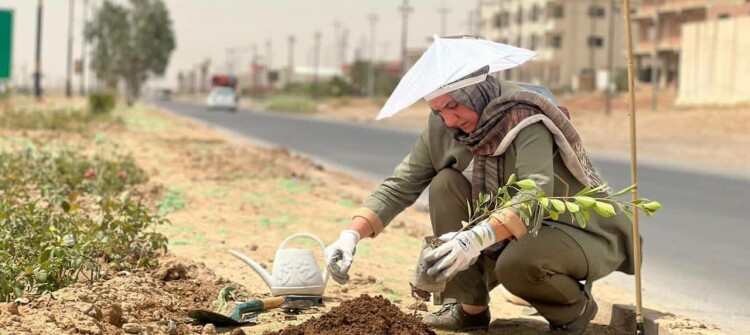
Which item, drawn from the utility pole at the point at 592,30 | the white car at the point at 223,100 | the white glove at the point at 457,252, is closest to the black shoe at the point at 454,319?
the white glove at the point at 457,252

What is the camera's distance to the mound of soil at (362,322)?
4.21 meters

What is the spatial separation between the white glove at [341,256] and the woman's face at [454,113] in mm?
591

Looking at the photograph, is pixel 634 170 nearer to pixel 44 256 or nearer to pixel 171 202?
pixel 44 256

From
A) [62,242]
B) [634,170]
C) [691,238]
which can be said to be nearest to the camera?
[634,170]

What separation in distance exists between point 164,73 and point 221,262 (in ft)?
230

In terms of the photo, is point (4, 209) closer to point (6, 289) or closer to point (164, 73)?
point (6, 289)

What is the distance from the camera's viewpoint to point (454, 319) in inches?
196

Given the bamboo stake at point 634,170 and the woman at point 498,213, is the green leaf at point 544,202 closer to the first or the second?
the woman at point 498,213

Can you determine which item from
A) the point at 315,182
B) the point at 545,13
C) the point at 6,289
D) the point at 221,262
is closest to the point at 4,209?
the point at 221,262

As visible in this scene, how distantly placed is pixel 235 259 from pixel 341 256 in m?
2.13

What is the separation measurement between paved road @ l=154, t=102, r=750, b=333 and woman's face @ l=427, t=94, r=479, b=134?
6.09ft

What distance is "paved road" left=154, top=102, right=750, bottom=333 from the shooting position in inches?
258

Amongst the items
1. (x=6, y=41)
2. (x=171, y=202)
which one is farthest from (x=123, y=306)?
(x=6, y=41)

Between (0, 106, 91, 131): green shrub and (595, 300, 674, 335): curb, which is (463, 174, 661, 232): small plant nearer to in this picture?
(595, 300, 674, 335): curb
